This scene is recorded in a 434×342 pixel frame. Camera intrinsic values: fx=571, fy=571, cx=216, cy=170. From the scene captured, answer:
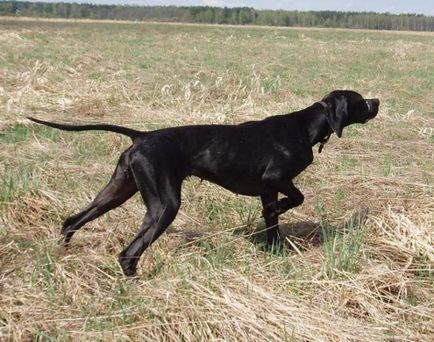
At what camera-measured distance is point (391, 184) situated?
19.7ft

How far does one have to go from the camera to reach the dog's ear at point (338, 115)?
4742mm

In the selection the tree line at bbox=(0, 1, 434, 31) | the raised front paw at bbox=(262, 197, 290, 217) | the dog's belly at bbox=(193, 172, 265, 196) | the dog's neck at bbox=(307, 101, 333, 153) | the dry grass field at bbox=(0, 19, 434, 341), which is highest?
the tree line at bbox=(0, 1, 434, 31)

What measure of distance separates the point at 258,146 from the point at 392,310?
1614mm

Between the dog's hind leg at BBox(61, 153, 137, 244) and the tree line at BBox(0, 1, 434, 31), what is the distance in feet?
366

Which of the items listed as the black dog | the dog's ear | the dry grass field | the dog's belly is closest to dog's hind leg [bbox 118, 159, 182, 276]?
the black dog

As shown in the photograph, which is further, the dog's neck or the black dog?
the dog's neck

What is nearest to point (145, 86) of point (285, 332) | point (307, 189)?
point (307, 189)

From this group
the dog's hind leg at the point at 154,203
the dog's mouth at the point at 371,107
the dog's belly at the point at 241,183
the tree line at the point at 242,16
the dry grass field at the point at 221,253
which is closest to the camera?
the dry grass field at the point at 221,253

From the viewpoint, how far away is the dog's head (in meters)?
4.77

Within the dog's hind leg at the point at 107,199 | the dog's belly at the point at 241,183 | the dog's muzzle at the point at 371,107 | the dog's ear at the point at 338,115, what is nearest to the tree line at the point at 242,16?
the dog's muzzle at the point at 371,107

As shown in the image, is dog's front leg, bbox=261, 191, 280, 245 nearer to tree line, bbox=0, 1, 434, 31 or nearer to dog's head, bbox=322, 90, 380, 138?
dog's head, bbox=322, 90, 380, 138

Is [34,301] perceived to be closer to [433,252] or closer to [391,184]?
[433,252]

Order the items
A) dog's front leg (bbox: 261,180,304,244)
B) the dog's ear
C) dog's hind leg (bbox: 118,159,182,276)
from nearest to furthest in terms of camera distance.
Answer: dog's hind leg (bbox: 118,159,182,276) → dog's front leg (bbox: 261,180,304,244) → the dog's ear

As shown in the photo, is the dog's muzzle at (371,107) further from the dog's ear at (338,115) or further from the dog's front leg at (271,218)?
the dog's front leg at (271,218)
